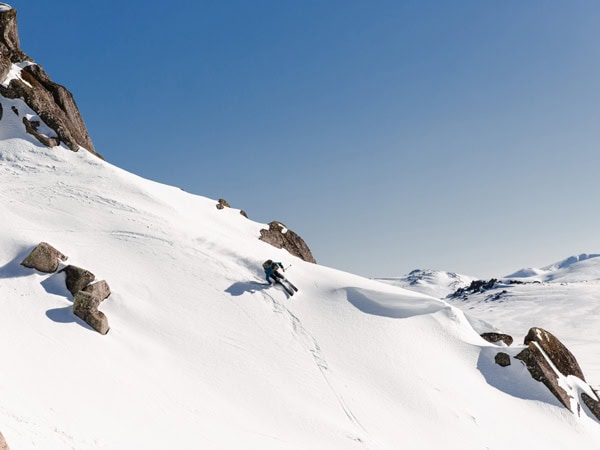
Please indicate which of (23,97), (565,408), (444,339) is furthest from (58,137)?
(565,408)

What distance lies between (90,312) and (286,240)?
1811cm

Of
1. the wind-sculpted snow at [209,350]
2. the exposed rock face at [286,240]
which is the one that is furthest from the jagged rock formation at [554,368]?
the exposed rock face at [286,240]

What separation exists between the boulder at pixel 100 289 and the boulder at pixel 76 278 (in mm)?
383

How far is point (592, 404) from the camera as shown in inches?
840

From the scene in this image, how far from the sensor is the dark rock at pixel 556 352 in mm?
22703


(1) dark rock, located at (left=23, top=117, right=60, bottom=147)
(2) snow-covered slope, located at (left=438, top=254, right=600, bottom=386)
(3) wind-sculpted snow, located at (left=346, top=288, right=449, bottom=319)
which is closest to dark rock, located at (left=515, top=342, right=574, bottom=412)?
(3) wind-sculpted snow, located at (left=346, top=288, right=449, bottom=319)

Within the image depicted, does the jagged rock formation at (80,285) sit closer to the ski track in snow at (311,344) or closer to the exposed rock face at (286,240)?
the ski track in snow at (311,344)

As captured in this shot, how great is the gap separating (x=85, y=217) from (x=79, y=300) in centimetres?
874

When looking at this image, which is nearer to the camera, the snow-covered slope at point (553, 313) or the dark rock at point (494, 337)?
the dark rock at point (494, 337)

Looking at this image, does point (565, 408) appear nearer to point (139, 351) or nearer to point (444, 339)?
point (444, 339)

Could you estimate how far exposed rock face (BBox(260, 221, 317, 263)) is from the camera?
99.6ft

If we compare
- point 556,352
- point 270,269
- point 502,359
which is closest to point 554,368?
point 556,352

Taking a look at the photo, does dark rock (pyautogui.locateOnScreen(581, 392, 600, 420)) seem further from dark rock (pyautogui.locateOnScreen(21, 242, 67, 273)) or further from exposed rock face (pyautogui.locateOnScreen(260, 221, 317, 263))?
dark rock (pyautogui.locateOnScreen(21, 242, 67, 273))

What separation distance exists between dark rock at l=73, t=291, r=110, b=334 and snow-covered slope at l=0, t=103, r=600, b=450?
0.28 m
